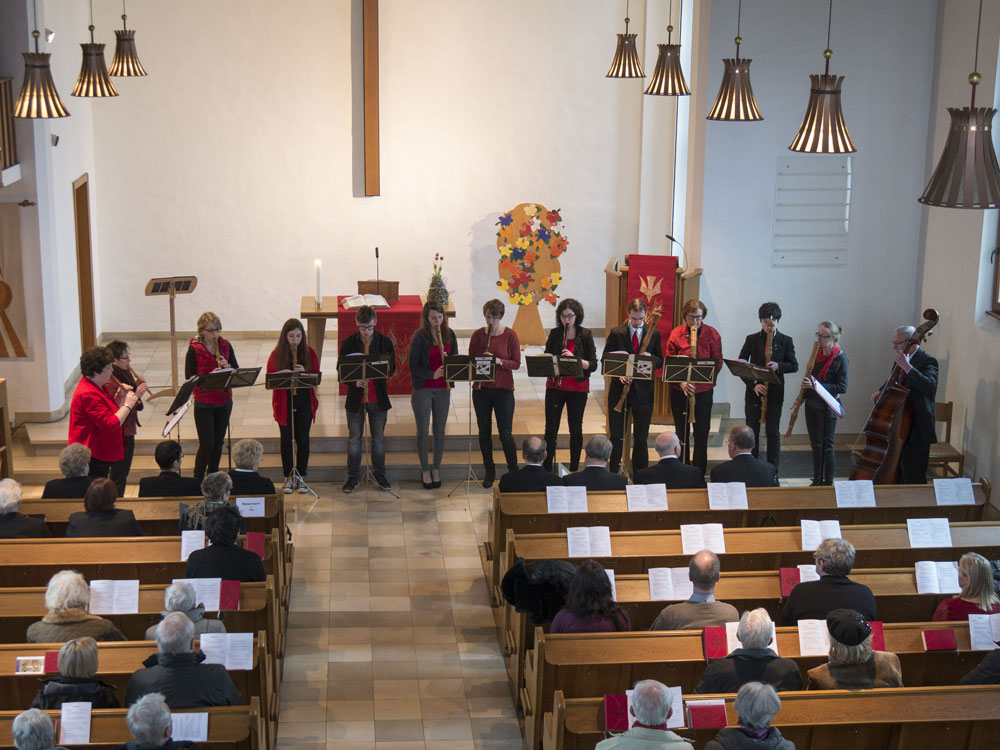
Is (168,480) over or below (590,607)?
over

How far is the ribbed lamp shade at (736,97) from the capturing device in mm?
7672

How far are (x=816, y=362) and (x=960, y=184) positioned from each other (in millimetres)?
3620

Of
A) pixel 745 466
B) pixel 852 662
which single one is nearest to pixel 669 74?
pixel 745 466

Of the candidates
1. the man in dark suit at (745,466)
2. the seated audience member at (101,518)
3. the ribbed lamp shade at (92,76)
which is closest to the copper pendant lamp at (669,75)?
the man in dark suit at (745,466)

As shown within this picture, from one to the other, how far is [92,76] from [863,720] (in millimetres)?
7422

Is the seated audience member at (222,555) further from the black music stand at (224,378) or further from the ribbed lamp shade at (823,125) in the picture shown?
the ribbed lamp shade at (823,125)

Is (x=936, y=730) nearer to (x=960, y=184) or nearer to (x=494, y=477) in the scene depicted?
(x=960, y=184)

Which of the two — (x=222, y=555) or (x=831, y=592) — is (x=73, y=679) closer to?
(x=222, y=555)

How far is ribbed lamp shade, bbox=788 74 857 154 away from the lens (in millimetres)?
6109

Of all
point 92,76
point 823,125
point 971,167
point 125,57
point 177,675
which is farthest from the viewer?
point 125,57

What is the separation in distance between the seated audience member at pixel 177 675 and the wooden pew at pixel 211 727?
13cm

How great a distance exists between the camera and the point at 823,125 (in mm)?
6125

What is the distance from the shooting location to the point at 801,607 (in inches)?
215

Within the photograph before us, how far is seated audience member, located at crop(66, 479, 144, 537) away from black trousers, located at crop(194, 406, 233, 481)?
2.21m
